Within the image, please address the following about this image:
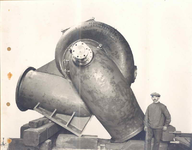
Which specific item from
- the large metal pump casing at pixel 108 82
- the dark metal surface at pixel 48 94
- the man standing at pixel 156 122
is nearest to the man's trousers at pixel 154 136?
the man standing at pixel 156 122

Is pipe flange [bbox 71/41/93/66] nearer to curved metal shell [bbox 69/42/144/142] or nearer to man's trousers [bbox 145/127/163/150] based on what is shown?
curved metal shell [bbox 69/42/144/142]

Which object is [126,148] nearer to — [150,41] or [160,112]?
[160,112]

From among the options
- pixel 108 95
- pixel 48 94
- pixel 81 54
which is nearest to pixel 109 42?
pixel 81 54

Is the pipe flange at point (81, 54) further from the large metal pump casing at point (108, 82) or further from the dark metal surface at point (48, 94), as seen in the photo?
the dark metal surface at point (48, 94)

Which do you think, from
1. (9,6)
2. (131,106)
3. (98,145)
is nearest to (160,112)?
(131,106)

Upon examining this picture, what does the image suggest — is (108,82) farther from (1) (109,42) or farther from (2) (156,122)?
(2) (156,122)

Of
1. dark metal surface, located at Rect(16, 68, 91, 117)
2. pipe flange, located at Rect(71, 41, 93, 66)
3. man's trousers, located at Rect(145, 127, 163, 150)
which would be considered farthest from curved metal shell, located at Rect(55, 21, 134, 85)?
man's trousers, located at Rect(145, 127, 163, 150)

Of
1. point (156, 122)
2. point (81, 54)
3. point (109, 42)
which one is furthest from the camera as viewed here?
point (109, 42)
